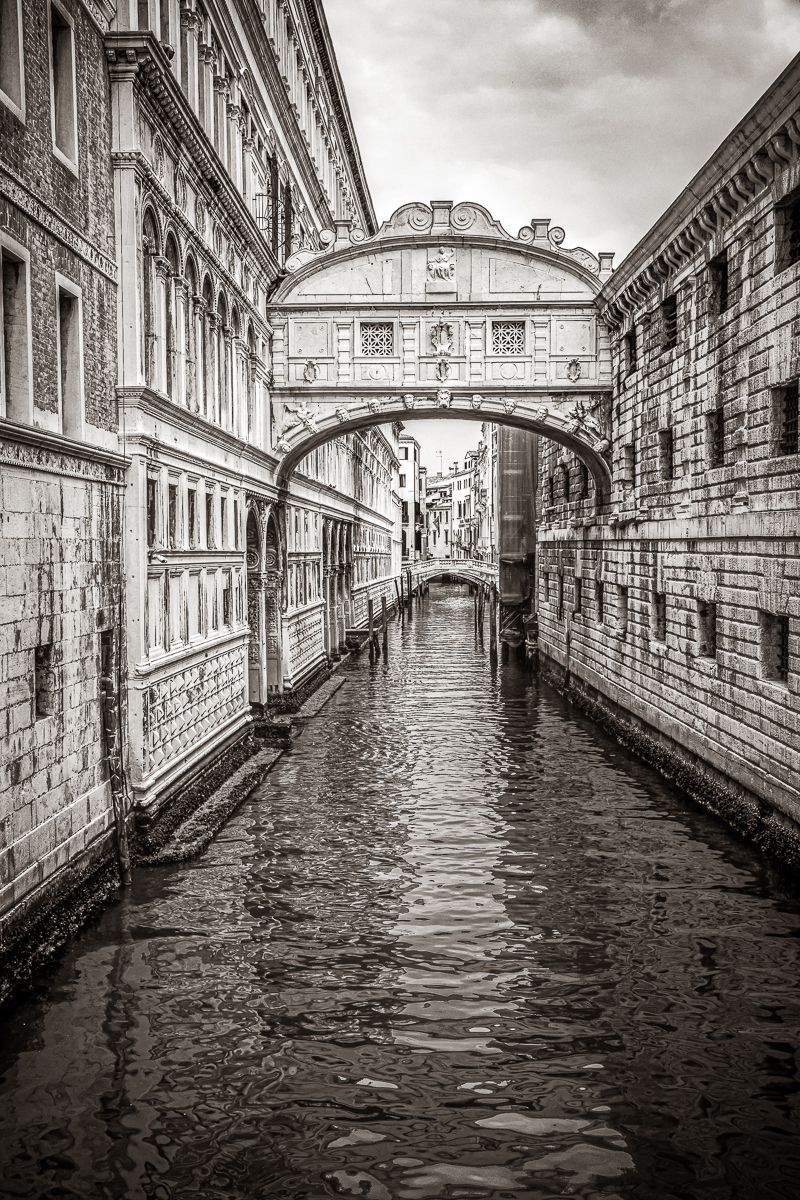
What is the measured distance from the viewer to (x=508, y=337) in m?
20.8

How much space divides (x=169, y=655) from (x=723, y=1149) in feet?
26.5

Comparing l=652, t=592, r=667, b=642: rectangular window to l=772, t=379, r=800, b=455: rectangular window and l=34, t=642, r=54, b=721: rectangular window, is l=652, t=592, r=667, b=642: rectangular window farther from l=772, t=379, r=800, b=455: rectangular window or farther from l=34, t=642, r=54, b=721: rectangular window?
l=34, t=642, r=54, b=721: rectangular window

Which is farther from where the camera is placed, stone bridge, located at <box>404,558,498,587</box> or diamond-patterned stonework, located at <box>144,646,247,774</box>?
stone bridge, located at <box>404,558,498,587</box>

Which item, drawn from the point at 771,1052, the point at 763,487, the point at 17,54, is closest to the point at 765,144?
the point at 763,487

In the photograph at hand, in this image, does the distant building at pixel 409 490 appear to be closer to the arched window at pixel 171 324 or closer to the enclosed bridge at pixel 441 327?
the enclosed bridge at pixel 441 327

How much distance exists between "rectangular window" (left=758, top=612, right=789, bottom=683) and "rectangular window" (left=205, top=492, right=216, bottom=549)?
7.27 m

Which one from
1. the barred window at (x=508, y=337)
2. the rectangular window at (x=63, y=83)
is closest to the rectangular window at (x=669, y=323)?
the barred window at (x=508, y=337)

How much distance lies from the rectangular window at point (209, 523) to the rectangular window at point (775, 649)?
7275 millimetres

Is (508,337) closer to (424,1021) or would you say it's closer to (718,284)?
(718,284)

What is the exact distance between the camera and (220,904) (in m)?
10.3

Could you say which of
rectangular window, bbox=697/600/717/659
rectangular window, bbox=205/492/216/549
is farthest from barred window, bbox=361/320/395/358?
rectangular window, bbox=697/600/717/659

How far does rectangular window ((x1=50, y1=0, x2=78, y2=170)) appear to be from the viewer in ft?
31.2

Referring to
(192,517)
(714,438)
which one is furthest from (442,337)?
(192,517)

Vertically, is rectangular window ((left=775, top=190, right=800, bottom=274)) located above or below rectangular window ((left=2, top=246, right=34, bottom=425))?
above
